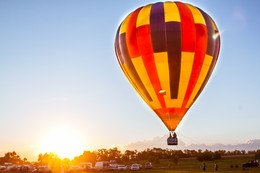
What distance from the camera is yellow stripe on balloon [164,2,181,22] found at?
2411cm

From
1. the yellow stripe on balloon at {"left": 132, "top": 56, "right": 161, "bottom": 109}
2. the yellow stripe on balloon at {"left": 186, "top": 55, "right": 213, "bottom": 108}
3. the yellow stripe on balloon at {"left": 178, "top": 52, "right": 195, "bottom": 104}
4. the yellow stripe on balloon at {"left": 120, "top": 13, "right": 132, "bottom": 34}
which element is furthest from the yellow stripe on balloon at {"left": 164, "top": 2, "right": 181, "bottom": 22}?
the yellow stripe on balloon at {"left": 186, "top": 55, "right": 213, "bottom": 108}

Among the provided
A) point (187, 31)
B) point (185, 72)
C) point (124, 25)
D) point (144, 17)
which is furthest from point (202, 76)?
point (124, 25)

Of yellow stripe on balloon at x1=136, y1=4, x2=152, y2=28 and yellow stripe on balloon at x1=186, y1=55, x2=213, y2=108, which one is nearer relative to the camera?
yellow stripe on balloon at x1=136, y1=4, x2=152, y2=28

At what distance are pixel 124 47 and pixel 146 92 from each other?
432cm

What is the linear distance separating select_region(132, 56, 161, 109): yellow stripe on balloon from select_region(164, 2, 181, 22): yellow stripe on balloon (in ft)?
13.1

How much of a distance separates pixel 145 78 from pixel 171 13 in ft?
18.8

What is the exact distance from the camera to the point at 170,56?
23.7 meters

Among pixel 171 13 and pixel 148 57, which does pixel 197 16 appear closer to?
pixel 171 13

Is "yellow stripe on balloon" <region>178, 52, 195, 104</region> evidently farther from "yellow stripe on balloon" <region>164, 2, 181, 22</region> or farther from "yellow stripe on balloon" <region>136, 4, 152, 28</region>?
"yellow stripe on balloon" <region>136, 4, 152, 28</region>

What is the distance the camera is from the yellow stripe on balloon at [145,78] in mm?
24375

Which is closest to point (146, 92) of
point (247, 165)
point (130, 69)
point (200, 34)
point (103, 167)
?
point (130, 69)

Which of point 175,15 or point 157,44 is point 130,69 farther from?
point 175,15

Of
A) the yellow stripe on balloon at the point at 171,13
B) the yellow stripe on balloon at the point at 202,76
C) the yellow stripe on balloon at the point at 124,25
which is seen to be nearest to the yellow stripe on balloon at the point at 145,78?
the yellow stripe on balloon at the point at 202,76

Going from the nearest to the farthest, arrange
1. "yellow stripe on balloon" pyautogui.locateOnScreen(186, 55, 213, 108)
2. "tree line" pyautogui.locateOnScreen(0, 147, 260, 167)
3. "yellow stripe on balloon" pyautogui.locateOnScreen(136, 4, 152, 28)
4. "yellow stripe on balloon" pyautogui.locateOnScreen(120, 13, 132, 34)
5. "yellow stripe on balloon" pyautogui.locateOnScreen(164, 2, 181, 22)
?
"yellow stripe on balloon" pyautogui.locateOnScreen(164, 2, 181, 22) → "yellow stripe on balloon" pyautogui.locateOnScreen(136, 4, 152, 28) → "yellow stripe on balloon" pyautogui.locateOnScreen(186, 55, 213, 108) → "yellow stripe on balloon" pyautogui.locateOnScreen(120, 13, 132, 34) → "tree line" pyautogui.locateOnScreen(0, 147, 260, 167)
